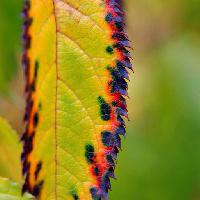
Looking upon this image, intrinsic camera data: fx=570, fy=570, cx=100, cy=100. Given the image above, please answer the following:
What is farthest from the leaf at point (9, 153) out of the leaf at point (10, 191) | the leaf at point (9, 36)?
the leaf at point (9, 36)

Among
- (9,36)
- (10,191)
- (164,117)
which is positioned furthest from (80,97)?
(164,117)

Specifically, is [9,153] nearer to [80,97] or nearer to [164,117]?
[80,97]

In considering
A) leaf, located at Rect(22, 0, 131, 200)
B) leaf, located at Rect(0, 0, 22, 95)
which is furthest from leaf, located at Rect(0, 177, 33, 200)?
leaf, located at Rect(0, 0, 22, 95)

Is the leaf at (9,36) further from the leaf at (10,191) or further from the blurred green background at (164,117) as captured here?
the leaf at (10,191)

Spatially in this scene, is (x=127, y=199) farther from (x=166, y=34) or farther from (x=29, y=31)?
(x=29, y=31)

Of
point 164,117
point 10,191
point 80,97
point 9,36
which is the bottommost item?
point 164,117

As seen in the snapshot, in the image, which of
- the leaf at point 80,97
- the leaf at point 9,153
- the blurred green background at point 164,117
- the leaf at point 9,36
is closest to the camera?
the leaf at point 80,97
